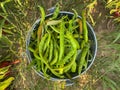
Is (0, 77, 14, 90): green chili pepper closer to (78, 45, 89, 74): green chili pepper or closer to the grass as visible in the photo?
the grass

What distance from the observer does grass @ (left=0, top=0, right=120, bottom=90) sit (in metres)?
1.44

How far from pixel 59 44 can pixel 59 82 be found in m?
0.27

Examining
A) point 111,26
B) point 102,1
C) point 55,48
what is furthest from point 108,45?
point 55,48

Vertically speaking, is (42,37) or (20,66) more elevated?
(42,37)

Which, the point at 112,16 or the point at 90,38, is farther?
the point at 112,16

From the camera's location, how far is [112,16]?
1.47 metres

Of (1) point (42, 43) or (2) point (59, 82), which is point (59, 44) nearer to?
(1) point (42, 43)

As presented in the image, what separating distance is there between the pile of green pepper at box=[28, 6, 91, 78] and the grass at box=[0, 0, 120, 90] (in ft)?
0.54

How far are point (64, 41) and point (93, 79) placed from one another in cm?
32

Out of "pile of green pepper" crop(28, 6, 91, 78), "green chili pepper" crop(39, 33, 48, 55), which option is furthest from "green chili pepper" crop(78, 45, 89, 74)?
"green chili pepper" crop(39, 33, 48, 55)

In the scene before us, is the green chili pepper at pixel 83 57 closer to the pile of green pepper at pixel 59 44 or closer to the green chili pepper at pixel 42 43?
the pile of green pepper at pixel 59 44

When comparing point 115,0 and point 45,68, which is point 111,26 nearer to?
point 115,0

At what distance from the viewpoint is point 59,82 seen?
58.7 inches

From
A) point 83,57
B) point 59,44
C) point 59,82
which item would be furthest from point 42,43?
point 59,82
